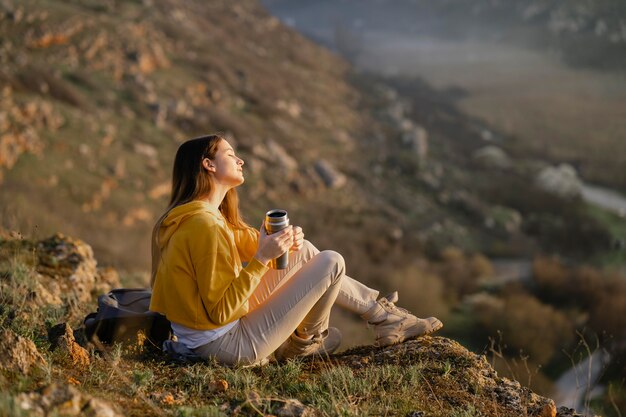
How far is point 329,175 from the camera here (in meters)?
26.8

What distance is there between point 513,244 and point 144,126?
15444mm

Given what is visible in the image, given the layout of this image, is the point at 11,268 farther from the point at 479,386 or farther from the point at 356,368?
the point at 479,386

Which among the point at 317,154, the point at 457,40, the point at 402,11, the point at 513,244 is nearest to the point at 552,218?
the point at 513,244

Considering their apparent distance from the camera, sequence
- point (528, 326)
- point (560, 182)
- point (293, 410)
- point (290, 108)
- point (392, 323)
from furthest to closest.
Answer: point (560, 182) < point (290, 108) < point (528, 326) < point (392, 323) < point (293, 410)

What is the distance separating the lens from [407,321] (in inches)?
167

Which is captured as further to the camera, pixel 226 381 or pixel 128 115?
pixel 128 115

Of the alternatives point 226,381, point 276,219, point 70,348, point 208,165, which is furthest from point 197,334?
point 208,165

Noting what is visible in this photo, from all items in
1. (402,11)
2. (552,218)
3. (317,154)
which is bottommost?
(552,218)

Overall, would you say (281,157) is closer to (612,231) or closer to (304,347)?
(612,231)

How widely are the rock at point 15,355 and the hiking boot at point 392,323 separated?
2.03 meters

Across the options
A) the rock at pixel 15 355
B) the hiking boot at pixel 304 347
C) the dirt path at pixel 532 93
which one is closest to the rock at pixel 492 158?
the dirt path at pixel 532 93

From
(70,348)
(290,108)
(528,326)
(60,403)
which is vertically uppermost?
(60,403)

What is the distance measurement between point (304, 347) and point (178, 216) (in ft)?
3.96

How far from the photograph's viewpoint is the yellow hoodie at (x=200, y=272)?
332 centimetres
